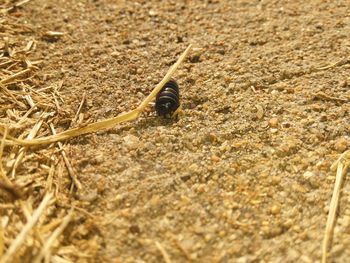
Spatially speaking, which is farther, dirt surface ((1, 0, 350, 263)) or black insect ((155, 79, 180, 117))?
black insect ((155, 79, 180, 117))

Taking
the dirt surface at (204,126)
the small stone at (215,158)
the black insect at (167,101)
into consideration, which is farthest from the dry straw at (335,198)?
the black insect at (167,101)

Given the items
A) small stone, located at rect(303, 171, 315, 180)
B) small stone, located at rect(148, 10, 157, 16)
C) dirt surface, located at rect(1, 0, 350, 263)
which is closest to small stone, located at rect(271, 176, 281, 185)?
dirt surface, located at rect(1, 0, 350, 263)

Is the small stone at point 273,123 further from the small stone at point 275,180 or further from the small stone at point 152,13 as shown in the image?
the small stone at point 152,13

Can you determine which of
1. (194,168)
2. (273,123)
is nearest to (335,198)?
(273,123)

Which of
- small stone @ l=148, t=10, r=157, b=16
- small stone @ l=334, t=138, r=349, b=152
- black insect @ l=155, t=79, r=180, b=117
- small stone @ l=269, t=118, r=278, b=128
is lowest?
small stone @ l=334, t=138, r=349, b=152

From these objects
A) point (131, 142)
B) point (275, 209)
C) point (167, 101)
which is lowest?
point (275, 209)

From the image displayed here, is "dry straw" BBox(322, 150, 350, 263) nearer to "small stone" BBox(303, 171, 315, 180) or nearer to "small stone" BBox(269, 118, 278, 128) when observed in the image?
"small stone" BBox(303, 171, 315, 180)

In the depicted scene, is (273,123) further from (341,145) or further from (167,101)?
(167,101)
